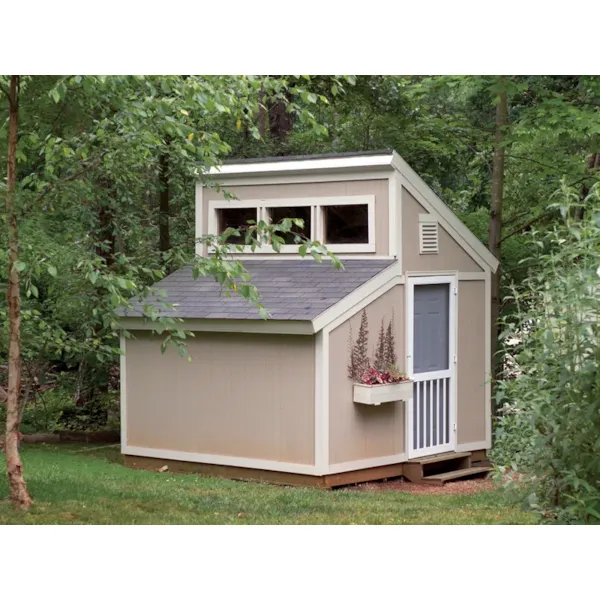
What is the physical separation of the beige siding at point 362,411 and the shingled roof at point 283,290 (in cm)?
27

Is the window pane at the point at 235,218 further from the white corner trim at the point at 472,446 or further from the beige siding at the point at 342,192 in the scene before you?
the white corner trim at the point at 472,446

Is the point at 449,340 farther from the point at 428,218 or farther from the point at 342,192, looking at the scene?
the point at 342,192

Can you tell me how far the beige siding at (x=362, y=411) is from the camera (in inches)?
323

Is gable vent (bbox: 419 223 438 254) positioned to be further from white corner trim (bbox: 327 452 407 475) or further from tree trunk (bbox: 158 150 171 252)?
tree trunk (bbox: 158 150 171 252)

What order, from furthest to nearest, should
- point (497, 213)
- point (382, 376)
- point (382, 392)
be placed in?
point (497, 213)
point (382, 376)
point (382, 392)

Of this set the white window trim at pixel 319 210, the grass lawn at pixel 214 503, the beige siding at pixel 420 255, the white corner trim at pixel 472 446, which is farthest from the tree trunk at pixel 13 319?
the white corner trim at pixel 472 446

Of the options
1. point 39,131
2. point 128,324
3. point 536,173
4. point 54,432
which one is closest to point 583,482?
point 39,131

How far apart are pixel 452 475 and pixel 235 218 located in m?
3.10

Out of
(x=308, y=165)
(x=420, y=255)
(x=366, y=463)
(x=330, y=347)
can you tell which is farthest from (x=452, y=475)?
(x=308, y=165)

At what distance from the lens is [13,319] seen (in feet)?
20.7

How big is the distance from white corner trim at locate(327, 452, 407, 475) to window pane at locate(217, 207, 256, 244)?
240 centimetres

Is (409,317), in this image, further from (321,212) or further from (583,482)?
(583,482)
